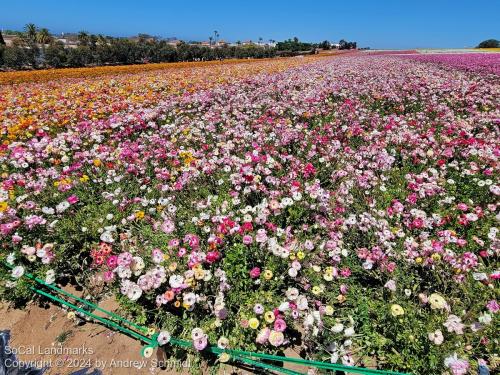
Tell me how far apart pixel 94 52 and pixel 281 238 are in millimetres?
58603

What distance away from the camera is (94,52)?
50375 mm

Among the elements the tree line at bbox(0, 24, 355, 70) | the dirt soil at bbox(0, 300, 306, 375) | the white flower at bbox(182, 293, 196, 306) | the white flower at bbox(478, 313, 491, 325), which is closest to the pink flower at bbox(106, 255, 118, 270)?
the dirt soil at bbox(0, 300, 306, 375)

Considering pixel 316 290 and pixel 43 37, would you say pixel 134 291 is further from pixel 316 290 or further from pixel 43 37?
pixel 43 37

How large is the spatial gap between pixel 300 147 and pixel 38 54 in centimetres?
5315

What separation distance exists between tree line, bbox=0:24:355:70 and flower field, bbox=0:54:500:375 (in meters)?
45.6

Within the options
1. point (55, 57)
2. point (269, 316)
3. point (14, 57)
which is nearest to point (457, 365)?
point (269, 316)

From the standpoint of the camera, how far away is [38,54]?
44.2 meters

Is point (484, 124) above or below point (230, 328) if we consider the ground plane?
above

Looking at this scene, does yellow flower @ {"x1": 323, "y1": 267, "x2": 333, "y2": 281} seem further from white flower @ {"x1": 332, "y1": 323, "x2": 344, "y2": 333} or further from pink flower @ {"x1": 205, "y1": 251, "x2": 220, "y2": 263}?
pink flower @ {"x1": 205, "y1": 251, "x2": 220, "y2": 263}

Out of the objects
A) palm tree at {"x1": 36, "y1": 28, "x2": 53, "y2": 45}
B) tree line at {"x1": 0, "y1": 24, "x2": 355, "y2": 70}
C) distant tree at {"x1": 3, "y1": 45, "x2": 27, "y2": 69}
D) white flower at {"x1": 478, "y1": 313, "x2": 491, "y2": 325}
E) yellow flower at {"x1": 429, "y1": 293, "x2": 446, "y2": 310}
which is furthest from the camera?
palm tree at {"x1": 36, "y1": 28, "x2": 53, "y2": 45}

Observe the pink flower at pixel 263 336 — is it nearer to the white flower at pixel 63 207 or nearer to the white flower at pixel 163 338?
the white flower at pixel 163 338

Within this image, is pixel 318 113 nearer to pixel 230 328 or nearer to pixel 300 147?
pixel 300 147

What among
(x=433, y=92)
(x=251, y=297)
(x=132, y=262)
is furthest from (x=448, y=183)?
(x=433, y=92)

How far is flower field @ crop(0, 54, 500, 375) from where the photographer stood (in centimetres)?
299
